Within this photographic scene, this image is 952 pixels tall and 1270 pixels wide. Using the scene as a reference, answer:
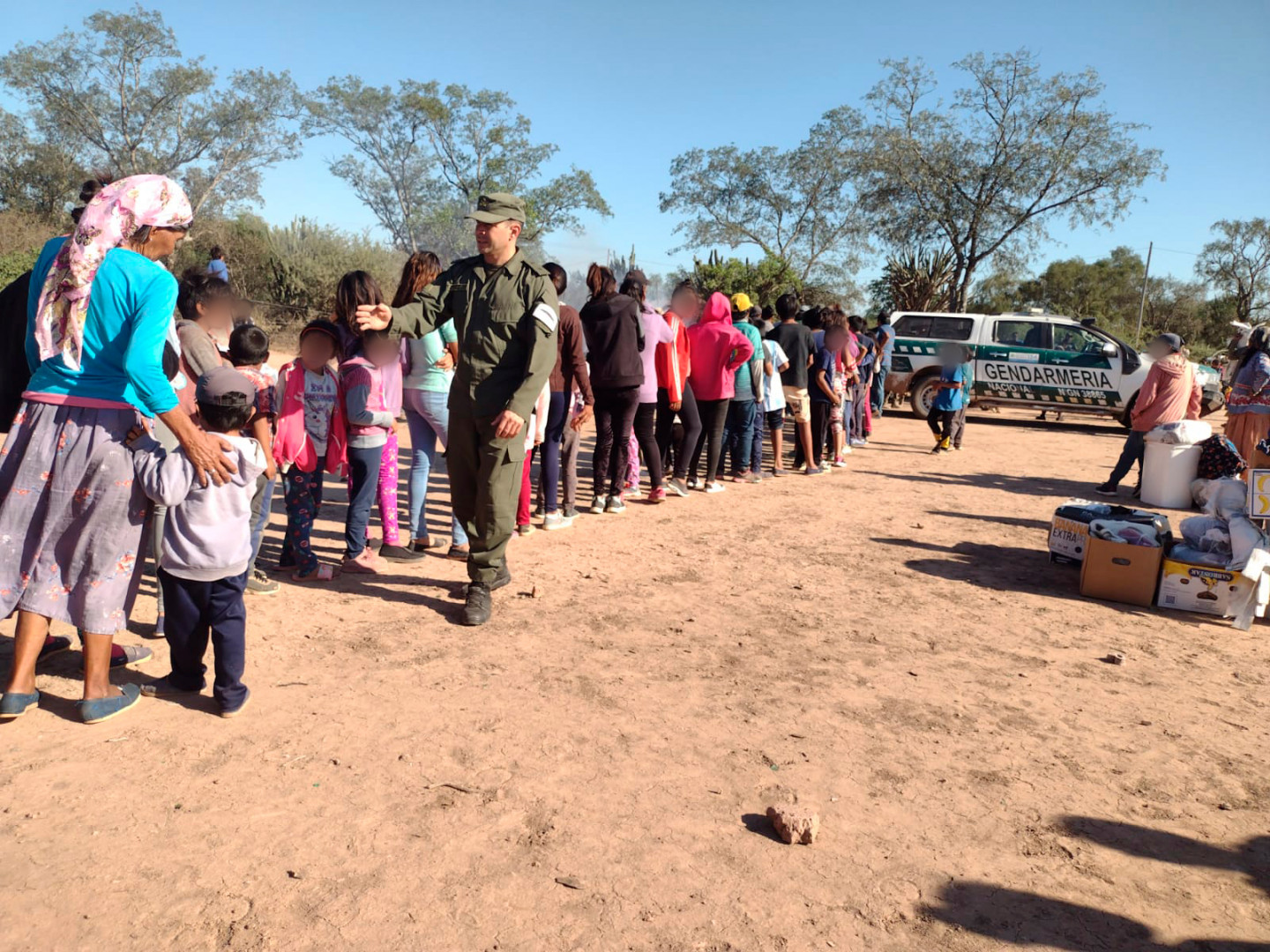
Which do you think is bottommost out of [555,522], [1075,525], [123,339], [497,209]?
[555,522]

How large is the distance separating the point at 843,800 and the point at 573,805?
3.08 feet

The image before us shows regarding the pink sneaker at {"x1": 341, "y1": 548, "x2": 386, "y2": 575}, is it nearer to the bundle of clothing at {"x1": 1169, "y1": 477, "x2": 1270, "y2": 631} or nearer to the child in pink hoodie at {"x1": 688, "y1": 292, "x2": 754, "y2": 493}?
the child in pink hoodie at {"x1": 688, "y1": 292, "x2": 754, "y2": 493}

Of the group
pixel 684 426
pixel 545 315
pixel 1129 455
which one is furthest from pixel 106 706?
pixel 1129 455

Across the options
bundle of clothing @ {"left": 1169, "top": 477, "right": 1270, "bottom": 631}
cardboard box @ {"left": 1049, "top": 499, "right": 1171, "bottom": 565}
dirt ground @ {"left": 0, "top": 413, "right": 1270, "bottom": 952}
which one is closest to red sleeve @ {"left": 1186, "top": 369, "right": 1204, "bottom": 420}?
cardboard box @ {"left": 1049, "top": 499, "right": 1171, "bottom": 565}

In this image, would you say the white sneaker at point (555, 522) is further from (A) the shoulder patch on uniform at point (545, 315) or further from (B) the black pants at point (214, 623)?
(B) the black pants at point (214, 623)

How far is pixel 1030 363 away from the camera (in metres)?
15.4

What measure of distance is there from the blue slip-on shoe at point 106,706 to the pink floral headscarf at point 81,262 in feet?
4.05

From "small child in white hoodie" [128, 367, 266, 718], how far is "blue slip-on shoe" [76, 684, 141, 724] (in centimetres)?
19

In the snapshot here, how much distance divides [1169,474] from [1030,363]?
7656mm

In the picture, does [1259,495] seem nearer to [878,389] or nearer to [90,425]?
[90,425]

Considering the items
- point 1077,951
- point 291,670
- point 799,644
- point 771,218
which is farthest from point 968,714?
point 771,218

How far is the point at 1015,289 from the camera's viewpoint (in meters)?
43.5

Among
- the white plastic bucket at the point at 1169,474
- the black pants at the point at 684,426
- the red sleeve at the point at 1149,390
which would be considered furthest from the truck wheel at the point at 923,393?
the black pants at the point at 684,426

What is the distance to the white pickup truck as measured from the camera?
591 inches
